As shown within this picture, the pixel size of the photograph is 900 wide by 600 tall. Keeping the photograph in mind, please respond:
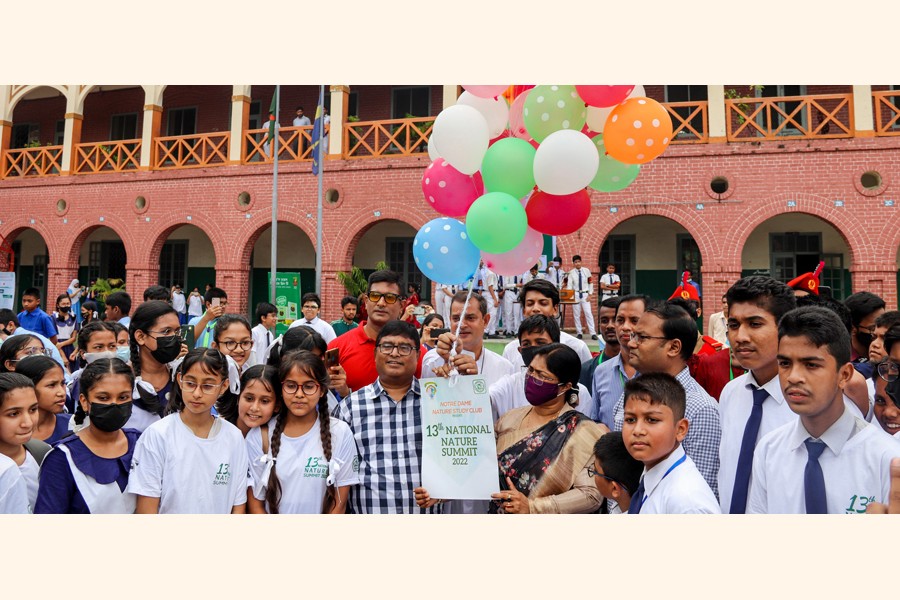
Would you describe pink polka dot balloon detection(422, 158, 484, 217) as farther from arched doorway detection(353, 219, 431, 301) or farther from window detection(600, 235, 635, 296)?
arched doorway detection(353, 219, 431, 301)

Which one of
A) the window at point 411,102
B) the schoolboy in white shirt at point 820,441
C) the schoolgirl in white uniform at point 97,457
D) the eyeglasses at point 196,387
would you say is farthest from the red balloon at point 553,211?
the window at point 411,102

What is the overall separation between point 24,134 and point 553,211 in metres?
20.5

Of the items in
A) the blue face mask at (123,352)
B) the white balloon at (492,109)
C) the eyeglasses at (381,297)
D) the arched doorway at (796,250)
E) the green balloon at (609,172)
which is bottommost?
the blue face mask at (123,352)

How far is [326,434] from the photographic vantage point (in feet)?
9.21

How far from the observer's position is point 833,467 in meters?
2.15

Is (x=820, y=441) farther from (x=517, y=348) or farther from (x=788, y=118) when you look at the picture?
(x=788, y=118)

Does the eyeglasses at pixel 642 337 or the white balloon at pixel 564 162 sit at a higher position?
the white balloon at pixel 564 162

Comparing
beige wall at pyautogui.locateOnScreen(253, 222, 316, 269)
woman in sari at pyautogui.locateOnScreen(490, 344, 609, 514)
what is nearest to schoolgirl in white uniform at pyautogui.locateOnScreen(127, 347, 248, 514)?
woman in sari at pyautogui.locateOnScreen(490, 344, 609, 514)

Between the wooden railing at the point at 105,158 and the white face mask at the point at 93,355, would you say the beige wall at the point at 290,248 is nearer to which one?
the wooden railing at the point at 105,158

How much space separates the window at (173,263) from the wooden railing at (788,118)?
13646 millimetres

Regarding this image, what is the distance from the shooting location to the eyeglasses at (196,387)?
282cm

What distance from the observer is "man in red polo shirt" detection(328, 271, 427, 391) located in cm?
363

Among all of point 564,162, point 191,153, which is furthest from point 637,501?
point 191,153

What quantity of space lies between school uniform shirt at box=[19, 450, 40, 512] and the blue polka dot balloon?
199 cm
